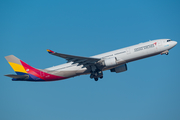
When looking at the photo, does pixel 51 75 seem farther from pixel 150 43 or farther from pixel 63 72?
pixel 150 43

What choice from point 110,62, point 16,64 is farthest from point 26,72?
point 110,62

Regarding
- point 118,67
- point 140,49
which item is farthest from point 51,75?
point 140,49

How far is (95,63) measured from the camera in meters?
38.8

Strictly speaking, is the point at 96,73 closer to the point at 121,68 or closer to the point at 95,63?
the point at 95,63

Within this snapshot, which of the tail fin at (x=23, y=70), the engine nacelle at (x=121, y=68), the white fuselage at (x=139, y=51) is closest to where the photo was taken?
the white fuselage at (x=139, y=51)

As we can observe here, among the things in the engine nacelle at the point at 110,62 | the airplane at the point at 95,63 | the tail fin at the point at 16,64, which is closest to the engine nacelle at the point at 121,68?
the airplane at the point at 95,63

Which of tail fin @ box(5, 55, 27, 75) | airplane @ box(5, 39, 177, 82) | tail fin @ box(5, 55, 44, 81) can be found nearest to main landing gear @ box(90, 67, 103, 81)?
airplane @ box(5, 39, 177, 82)

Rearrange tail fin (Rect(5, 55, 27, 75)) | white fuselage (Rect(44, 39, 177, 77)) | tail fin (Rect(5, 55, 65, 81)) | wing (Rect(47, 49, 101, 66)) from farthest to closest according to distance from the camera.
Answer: tail fin (Rect(5, 55, 27, 75)), tail fin (Rect(5, 55, 65, 81)), white fuselage (Rect(44, 39, 177, 77)), wing (Rect(47, 49, 101, 66))

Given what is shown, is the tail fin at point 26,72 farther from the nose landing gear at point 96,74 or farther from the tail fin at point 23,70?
the nose landing gear at point 96,74

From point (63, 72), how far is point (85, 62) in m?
4.92

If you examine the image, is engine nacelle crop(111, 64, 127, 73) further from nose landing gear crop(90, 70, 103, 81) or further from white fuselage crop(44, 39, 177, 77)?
nose landing gear crop(90, 70, 103, 81)

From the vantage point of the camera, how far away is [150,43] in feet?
128

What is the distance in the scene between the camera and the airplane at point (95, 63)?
38219mm

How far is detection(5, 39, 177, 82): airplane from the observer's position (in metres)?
38.2
